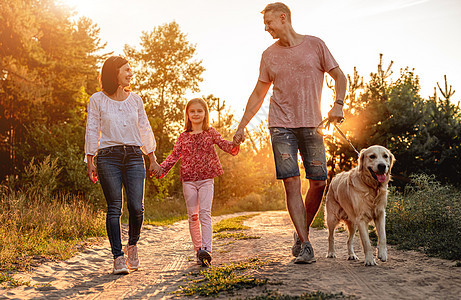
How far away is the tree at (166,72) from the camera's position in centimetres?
3681

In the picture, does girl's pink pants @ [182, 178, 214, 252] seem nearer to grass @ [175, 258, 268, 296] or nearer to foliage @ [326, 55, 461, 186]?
grass @ [175, 258, 268, 296]

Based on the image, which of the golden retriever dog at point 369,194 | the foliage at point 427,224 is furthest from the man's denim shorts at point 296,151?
the foliage at point 427,224

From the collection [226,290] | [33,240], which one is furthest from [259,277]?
[33,240]

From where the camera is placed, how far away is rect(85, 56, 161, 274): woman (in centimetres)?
495

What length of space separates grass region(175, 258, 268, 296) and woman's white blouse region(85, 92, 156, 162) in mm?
1763

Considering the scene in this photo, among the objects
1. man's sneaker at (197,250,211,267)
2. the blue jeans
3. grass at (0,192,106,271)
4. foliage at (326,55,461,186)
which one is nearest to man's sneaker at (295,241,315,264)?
man's sneaker at (197,250,211,267)

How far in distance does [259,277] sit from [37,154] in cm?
1747

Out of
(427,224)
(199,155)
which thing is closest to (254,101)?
(199,155)

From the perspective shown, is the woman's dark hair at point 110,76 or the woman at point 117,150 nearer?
the woman at point 117,150

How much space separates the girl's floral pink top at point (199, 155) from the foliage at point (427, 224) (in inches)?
111

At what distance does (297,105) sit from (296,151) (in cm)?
53

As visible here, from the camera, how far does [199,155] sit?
553 cm

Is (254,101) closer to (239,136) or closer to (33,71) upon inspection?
(239,136)

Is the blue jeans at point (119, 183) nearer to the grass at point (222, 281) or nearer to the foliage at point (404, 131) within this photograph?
the grass at point (222, 281)
